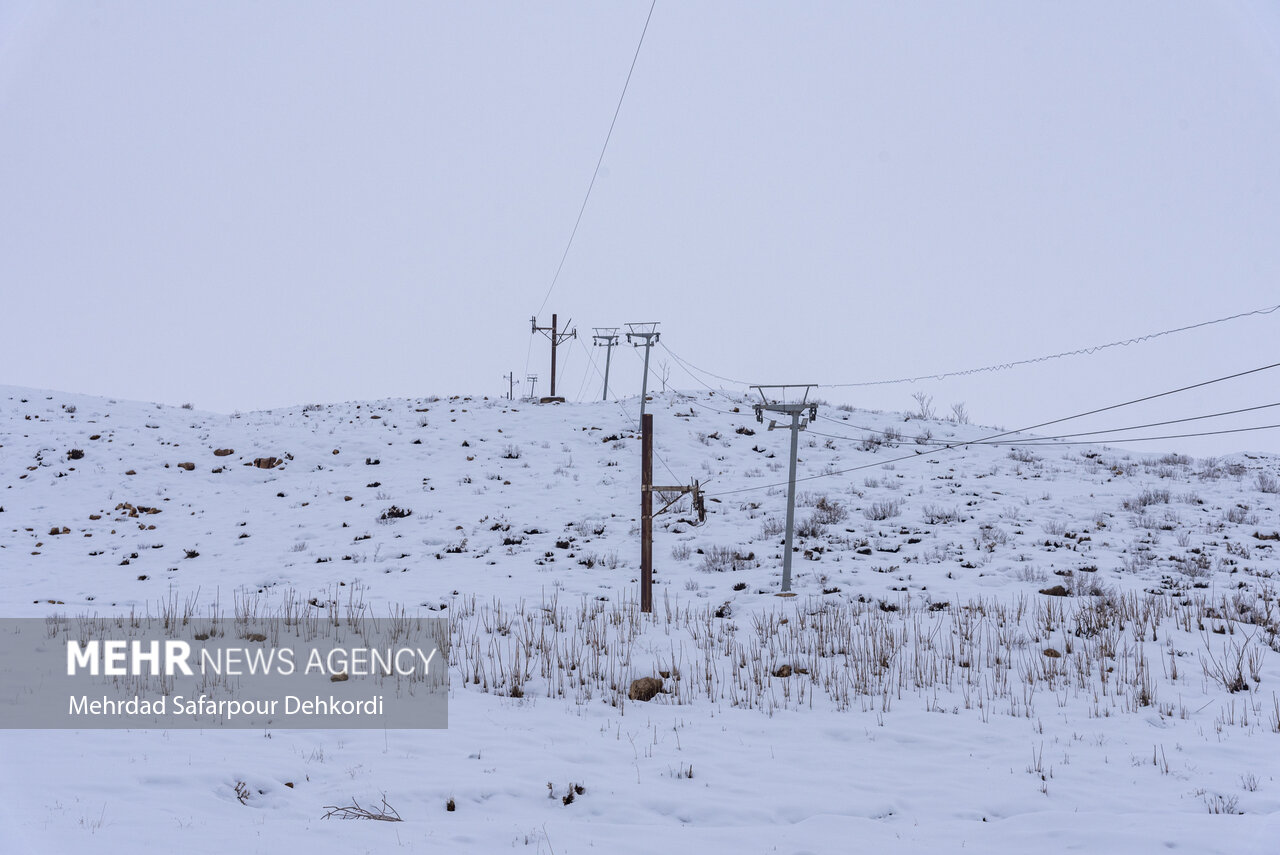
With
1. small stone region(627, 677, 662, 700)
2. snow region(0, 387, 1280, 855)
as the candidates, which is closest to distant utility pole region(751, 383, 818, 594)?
snow region(0, 387, 1280, 855)

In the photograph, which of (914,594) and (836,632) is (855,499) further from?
(836,632)

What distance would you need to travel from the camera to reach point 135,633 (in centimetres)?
1025

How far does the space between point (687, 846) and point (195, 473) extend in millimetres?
25103

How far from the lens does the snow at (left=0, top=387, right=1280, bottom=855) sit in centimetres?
511

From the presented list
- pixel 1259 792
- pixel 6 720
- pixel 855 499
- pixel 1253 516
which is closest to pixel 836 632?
pixel 1259 792

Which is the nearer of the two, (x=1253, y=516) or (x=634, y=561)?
(x=634, y=561)
